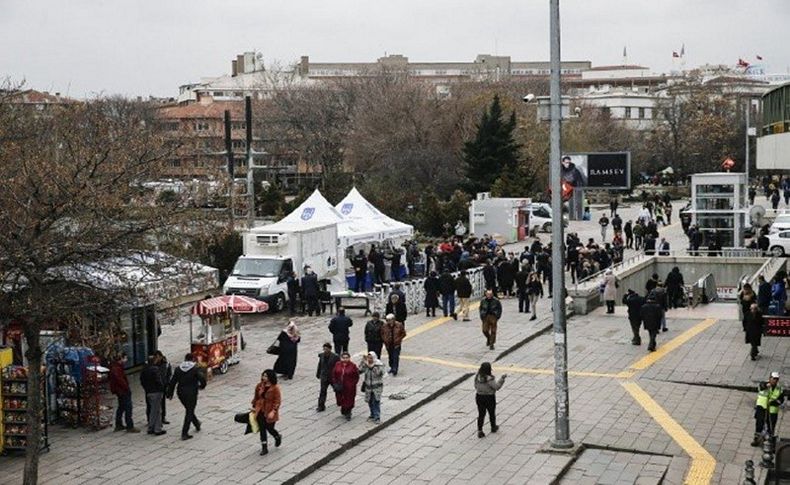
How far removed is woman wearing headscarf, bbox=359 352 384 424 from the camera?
57.1ft

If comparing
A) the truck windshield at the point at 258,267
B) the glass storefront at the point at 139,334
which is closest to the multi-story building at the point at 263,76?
the truck windshield at the point at 258,267

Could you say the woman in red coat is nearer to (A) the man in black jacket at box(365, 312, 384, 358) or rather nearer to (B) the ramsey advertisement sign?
(A) the man in black jacket at box(365, 312, 384, 358)

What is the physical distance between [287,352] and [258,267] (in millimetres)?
10175

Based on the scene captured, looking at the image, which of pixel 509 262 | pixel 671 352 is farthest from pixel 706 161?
pixel 671 352

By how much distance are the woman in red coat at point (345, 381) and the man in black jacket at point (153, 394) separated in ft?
9.26

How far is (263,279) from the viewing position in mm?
30422

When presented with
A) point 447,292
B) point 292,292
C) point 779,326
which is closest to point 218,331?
point 292,292

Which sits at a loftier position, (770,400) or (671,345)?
(770,400)

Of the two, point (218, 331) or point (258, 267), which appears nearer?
point (218, 331)

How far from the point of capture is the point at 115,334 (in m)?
17.7

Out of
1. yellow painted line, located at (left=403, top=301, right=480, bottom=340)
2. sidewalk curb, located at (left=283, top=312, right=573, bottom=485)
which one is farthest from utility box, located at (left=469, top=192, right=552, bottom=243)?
sidewalk curb, located at (left=283, top=312, right=573, bottom=485)

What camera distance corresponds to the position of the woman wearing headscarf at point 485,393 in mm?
16828

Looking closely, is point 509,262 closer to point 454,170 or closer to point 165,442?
point 165,442

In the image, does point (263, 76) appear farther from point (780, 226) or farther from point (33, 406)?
point (33, 406)
